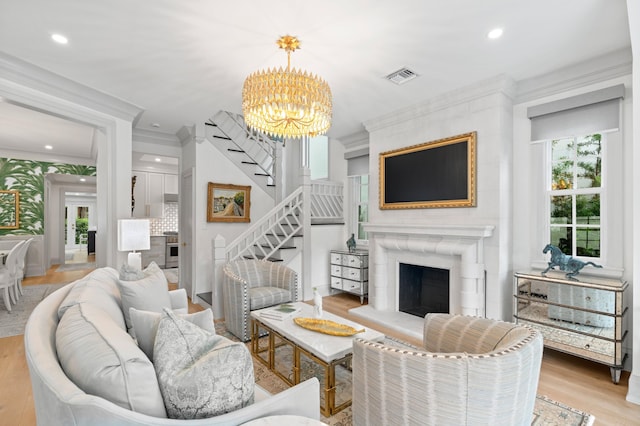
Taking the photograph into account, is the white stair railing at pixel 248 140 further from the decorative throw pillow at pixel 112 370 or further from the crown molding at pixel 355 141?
the decorative throw pillow at pixel 112 370

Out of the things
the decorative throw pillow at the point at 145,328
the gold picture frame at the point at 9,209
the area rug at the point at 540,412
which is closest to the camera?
the decorative throw pillow at the point at 145,328

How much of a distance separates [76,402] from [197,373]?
0.33m

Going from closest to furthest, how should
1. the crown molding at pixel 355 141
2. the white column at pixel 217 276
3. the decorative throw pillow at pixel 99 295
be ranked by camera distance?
the decorative throw pillow at pixel 99 295 < the white column at pixel 217 276 < the crown molding at pixel 355 141

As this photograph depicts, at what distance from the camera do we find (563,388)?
2598 mm

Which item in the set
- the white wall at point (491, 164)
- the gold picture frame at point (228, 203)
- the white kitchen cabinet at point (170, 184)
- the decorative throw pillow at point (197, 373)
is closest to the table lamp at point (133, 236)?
the gold picture frame at point (228, 203)

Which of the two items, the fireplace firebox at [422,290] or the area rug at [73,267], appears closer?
the fireplace firebox at [422,290]

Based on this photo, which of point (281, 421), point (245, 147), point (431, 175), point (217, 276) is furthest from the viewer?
point (245, 147)

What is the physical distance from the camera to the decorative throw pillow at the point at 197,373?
109 cm

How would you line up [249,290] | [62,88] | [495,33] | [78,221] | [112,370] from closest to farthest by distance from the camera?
1. [112,370]
2. [495,33]
3. [62,88]
4. [249,290]
5. [78,221]

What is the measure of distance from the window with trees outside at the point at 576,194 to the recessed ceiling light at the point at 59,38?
15.3 feet

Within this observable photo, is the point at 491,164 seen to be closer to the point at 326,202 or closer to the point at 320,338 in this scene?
→ the point at 320,338

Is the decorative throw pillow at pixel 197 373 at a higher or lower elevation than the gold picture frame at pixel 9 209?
lower

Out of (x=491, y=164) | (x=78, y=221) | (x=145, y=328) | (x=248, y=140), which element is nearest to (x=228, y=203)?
(x=248, y=140)

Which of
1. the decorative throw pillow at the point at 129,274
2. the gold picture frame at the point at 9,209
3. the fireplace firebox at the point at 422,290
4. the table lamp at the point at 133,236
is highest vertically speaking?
the gold picture frame at the point at 9,209
